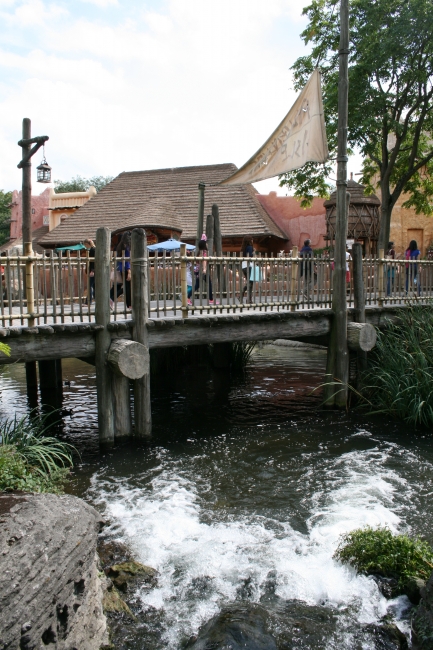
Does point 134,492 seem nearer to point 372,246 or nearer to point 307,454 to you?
point 307,454

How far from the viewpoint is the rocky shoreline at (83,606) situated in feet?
10.5

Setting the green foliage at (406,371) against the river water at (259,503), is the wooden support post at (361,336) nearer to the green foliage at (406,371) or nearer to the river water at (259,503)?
the green foliage at (406,371)

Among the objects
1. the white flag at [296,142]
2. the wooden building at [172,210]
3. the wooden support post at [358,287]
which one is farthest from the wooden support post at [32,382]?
the wooden building at [172,210]

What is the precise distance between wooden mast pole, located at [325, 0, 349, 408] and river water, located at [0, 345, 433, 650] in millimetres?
504

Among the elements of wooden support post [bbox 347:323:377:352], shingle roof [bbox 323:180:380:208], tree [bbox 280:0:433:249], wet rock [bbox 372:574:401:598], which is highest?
tree [bbox 280:0:433:249]

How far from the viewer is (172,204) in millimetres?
22453

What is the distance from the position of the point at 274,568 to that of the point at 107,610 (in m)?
1.46

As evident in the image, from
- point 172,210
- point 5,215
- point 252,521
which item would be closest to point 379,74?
point 172,210

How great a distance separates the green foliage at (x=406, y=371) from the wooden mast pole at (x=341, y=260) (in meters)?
0.52

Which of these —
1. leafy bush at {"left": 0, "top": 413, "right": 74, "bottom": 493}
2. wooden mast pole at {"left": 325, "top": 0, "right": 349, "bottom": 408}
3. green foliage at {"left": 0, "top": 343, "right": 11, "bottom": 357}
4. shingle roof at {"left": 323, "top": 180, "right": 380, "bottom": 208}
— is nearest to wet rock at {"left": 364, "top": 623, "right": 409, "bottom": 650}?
leafy bush at {"left": 0, "top": 413, "right": 74, "bottom": 493}

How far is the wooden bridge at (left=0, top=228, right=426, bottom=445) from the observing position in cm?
711

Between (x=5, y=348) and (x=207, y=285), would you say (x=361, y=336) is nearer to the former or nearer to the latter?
(x=207, y=285)

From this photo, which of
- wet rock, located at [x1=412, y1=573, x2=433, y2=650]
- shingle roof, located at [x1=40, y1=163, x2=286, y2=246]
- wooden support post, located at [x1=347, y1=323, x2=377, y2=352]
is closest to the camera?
wet rock, located at [x1=412, y1=573, x2=433, y2=650]

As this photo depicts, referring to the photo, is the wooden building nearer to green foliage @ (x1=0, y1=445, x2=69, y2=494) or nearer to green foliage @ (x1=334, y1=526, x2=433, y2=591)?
green foliage @ (x1=0, y1=445, x2=69, y2=494)
